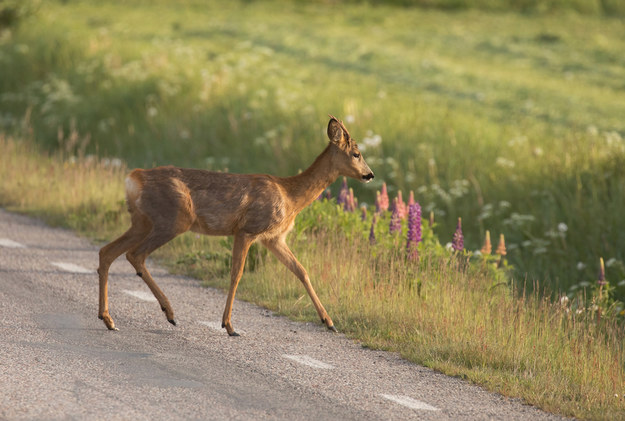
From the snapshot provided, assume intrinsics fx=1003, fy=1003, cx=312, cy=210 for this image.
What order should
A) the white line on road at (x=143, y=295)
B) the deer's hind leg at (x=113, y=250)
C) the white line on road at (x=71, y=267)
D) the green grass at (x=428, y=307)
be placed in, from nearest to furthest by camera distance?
the green grass at (x=428, y=307) → the deer's hind leg at (x=113, y=250) → the white line on road at (x=143, y=295) → the white line on road at (x=71, y=267)

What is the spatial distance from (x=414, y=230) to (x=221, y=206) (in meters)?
3.05

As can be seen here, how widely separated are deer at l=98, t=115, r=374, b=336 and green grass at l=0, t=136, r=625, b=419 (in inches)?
41.4

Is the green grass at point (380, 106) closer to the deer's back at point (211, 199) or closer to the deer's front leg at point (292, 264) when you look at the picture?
the deer's front leg at point (292, 264)

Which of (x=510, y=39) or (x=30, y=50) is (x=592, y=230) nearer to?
(x=30, y=50)

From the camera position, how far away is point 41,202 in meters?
14.5

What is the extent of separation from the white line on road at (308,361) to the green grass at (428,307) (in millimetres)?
758

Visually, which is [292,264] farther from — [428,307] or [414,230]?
[414,230]

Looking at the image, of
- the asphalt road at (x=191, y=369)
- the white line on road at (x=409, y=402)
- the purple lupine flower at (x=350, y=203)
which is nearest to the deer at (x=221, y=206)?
the asphalt road at (x=191, y=369)

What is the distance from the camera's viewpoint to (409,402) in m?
7.04

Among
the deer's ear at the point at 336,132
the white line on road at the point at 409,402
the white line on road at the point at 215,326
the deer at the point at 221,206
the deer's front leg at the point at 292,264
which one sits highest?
the deer's ear at the point at 336,132

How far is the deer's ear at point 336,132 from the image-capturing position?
842 cm

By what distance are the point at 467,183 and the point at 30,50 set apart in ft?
49.5

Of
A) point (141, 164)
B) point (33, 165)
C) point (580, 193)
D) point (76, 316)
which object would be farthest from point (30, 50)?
point (76, 316)

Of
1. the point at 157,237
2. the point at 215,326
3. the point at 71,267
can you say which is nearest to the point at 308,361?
the point at 215,326
